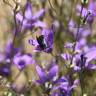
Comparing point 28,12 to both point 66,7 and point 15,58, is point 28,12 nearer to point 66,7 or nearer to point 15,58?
point 15,58

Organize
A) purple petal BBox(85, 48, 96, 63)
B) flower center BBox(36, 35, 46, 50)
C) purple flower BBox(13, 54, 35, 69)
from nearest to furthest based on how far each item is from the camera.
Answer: flower center BBox(36, 35, 46, 50) < purple petal BBox(85, 48, 96, 63) < purple flower BBox(13, 54, 35, 69)

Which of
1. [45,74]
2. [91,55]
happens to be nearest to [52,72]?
[45,74]

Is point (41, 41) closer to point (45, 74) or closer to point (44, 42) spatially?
point (44, 42)

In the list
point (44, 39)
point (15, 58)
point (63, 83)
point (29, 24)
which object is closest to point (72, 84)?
point (63, 83)

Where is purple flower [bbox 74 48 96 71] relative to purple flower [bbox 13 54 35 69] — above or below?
above

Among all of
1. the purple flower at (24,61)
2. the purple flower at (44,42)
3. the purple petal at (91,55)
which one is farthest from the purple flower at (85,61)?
the purple flower at (24,61)

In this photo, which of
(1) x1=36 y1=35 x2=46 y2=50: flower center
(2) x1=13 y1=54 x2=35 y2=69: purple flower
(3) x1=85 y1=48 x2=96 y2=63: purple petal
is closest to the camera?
(1) x1=36 y1=35 x2=46 y2=50: flower center

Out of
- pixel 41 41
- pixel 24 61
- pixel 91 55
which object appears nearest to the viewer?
pixel 41 41

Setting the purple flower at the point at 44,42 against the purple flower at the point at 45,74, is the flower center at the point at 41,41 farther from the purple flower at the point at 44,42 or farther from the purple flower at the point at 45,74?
the purple flower at the point at 45,74

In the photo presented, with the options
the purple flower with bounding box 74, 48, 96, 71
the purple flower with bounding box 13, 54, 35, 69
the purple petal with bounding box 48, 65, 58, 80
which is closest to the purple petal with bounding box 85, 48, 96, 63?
the purple flower with bounding box 74, 48, 96, 71

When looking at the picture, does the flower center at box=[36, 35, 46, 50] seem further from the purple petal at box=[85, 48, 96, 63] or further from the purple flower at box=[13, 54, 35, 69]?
the purple flower at box=[13, 54, 35, 69]

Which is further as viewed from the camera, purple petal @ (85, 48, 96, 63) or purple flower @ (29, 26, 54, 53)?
purple petal @ (85, 48, 96, 63)
